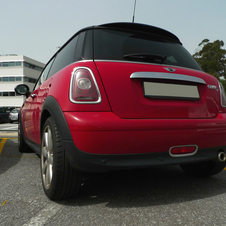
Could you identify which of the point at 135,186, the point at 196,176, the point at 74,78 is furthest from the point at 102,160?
the point at 196,176

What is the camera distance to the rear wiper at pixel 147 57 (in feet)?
7.52

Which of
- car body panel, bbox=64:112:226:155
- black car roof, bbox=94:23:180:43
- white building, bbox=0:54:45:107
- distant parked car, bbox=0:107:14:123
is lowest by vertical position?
white building, bbox=0:54:45:107

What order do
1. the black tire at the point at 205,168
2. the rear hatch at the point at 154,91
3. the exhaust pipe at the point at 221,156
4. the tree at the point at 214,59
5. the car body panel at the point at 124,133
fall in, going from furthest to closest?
1. the tree at the point at 214,59
2. the black tire at the point at 205,168
3. the exhaust pipe at the point at 221,156
4. the rear hatch at the point at 154,91
5. the car body panel at the point at 124,133

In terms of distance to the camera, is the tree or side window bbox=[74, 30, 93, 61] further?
the tree

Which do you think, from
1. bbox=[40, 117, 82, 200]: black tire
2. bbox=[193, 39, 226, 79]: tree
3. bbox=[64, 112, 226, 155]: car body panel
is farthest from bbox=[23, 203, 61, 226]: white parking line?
bbox=[193, 39, 226, 79]: tree

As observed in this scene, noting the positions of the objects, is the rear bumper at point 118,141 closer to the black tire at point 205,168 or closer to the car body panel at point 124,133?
the car body panel at point 124,133

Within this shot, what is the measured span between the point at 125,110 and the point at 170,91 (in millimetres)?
464

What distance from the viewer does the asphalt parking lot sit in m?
1.92

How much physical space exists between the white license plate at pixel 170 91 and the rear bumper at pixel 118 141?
0.74 ft

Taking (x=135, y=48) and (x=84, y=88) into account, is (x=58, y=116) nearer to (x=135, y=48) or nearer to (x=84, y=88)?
(x=84, y=88)

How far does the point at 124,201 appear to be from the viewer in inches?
89.4

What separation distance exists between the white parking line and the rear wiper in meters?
1.39

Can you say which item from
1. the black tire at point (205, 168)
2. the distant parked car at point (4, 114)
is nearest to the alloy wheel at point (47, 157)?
the black tire at point (205, 168)

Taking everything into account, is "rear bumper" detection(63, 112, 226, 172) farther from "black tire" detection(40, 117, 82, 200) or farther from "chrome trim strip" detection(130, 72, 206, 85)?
"chrome trim strip" detection(130, 72, 206, 85)
